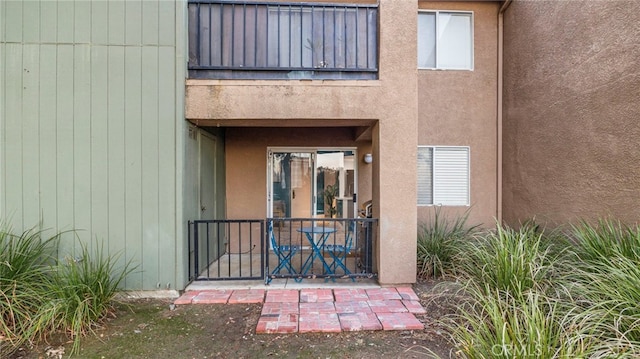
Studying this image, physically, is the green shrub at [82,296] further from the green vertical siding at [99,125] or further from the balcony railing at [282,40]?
the balcony railing at [282,40]

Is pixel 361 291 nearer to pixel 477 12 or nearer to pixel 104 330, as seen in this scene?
pixel 104 330

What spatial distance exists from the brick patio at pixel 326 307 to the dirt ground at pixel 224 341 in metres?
0.10

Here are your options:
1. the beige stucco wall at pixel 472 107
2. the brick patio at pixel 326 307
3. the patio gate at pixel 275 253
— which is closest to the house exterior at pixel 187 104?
the patio gate at pixel 275 253

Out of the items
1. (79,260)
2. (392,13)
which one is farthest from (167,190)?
(392,13)

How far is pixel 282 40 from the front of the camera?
13.1 ft

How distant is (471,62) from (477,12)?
1.00 m

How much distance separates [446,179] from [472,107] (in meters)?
1.51

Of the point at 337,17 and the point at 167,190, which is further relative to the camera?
the point at 337,17

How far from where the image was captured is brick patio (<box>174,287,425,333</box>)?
2.94 m

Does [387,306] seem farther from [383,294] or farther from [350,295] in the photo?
[350,295]

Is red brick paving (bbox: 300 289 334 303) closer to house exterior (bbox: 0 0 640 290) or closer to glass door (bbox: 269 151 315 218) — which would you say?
house exterior (bbox: 0 0 640 290)

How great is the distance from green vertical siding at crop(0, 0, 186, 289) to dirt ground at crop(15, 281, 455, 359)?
0.71 m

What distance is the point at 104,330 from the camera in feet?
9.48

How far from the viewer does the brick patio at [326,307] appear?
2939 millimetres
